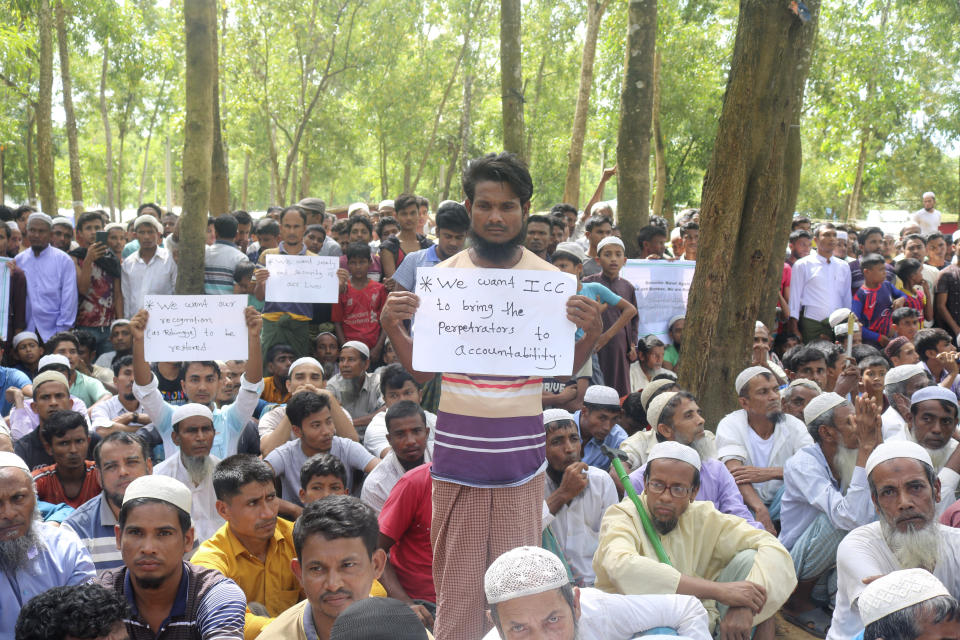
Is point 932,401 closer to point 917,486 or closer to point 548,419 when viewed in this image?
point 917,486

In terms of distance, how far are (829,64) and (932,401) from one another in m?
16.7

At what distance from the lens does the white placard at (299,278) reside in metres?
7.58

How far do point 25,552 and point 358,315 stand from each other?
446 centimetres

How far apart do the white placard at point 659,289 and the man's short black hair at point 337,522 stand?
4980 millimetres

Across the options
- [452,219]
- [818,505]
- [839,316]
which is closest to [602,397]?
[818,505]

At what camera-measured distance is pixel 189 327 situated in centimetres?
593

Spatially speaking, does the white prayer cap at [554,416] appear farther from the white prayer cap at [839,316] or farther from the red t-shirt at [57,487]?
the white prayer cap at [839,316]

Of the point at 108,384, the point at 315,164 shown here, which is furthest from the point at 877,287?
the point at 315,164

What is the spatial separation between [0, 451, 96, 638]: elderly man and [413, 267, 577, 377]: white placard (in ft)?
6.31

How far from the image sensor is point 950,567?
13.3 feet

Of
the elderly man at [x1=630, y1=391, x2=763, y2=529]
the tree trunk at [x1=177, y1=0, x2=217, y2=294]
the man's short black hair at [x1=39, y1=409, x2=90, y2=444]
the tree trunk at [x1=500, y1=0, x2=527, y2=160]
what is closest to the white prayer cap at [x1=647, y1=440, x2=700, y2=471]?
the elderly man at [x1=630, y1=391, x2=763, y2=529]

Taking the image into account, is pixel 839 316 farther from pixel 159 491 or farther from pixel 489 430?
pixel 159 491

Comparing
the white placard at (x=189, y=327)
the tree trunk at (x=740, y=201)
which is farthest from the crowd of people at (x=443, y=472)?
the tree trunk at (x=740, y=201)

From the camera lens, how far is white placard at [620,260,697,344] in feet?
26.8
